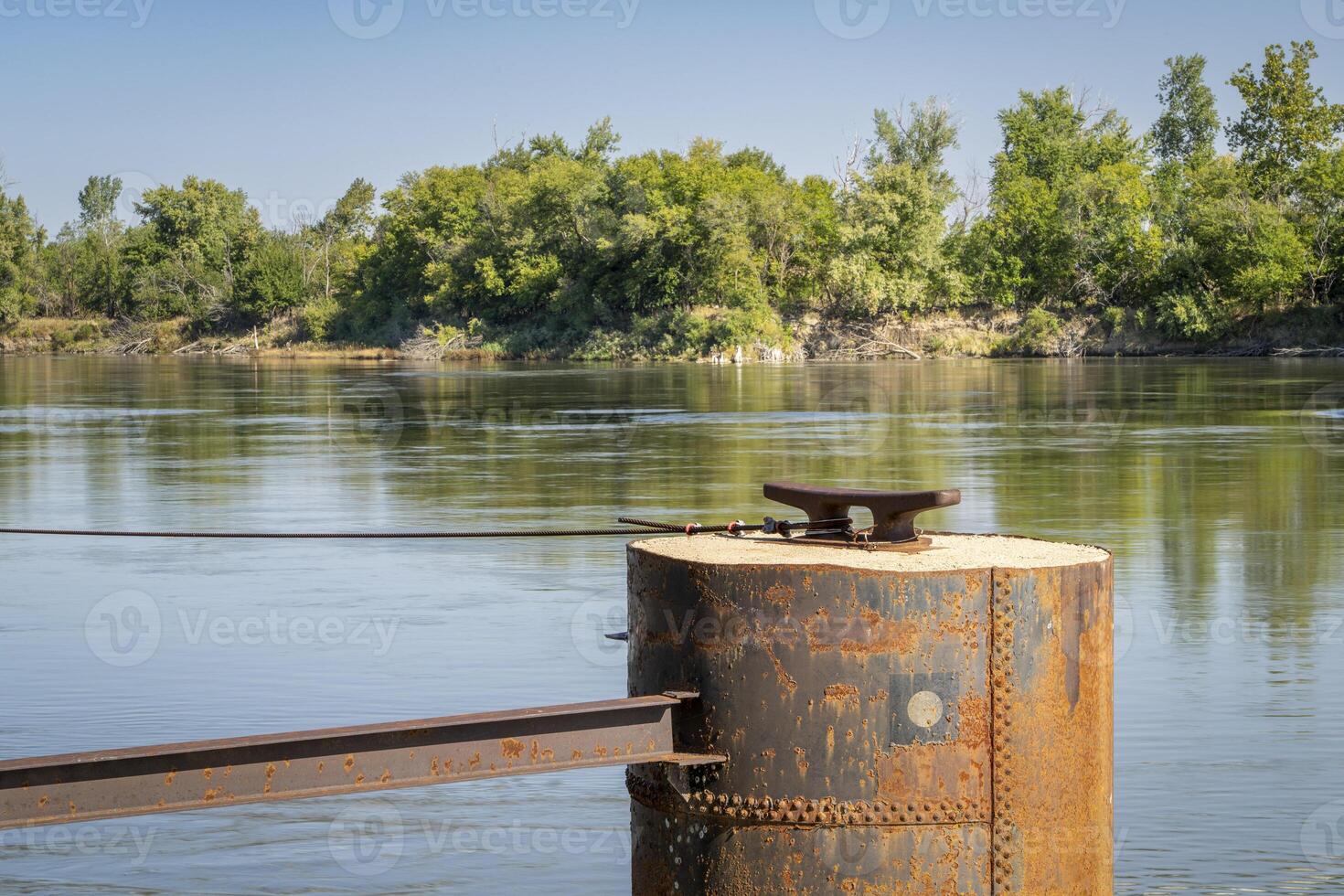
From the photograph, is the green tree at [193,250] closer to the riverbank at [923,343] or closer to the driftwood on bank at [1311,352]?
the riverbank at [923,343]

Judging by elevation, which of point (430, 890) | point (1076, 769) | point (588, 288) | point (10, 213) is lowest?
point (430, 890)

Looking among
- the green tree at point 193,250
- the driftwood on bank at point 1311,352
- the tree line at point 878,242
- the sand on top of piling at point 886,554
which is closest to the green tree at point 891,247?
the tree line at point 878,242

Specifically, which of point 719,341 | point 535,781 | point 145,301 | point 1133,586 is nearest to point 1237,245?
point 719,341

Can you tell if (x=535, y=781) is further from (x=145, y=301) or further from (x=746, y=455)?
(x=145, y=301)

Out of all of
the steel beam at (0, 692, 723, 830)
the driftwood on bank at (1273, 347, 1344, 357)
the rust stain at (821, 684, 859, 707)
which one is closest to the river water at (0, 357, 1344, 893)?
the steel beam at (0, 692, 723, 830)

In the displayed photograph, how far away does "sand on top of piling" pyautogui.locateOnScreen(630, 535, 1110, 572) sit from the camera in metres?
4.85

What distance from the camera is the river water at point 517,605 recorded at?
292 inches

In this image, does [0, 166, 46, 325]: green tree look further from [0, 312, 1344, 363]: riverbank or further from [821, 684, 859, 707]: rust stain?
[821, 684, 859, 707]: rust stain

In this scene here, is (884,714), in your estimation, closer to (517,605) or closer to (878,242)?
(517,605)

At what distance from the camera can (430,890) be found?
6941 millimetres

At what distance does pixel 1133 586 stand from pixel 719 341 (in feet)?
256

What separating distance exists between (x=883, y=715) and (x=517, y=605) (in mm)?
8263

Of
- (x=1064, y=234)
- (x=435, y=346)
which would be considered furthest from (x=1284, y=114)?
(x=435, y=346)

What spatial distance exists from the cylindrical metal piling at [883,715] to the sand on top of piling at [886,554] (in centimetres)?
2
